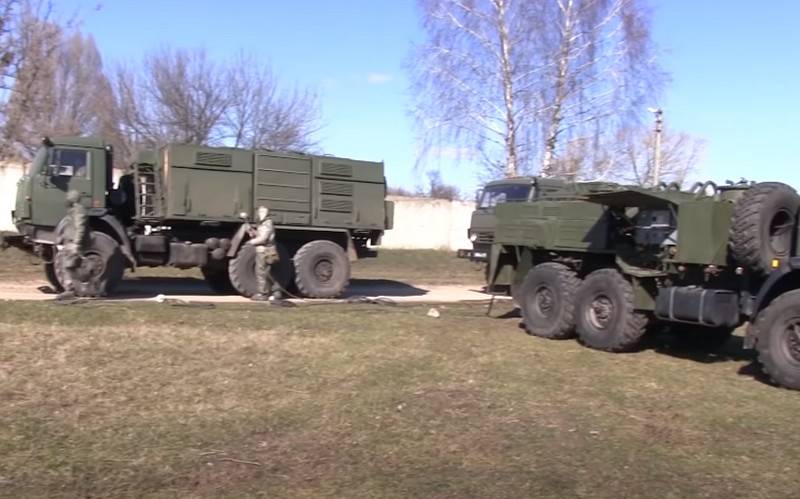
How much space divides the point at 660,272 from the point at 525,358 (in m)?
1.99

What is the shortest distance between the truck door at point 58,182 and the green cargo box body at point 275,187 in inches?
53.9

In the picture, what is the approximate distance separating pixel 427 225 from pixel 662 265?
23.0 m

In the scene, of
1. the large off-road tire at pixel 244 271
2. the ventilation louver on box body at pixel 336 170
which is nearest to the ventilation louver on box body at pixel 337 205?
the ventilation louver on box body at pixel 336 170

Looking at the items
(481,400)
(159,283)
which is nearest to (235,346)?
(481,400)

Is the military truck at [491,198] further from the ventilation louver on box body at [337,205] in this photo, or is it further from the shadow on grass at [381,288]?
the ventilation louver on box body at [337,205]

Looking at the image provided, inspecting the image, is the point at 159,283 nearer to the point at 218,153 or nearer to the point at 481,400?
the point at 218,153

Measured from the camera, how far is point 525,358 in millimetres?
10016

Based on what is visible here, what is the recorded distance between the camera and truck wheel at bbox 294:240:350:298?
15.8 meters

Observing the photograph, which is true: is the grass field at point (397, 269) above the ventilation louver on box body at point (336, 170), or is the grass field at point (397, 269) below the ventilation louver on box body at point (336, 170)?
below

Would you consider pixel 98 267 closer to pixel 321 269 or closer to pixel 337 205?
pixel 321 269

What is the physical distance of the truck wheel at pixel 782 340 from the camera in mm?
8727

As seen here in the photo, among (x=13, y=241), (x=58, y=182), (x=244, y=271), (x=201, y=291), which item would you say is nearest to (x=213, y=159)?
(x=244, y=271)

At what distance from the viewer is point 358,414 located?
25.4 ft

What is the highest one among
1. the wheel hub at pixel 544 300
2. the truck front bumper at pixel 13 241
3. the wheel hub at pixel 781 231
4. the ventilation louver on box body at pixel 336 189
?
the ventilation louver on box body at pixel 336 189
